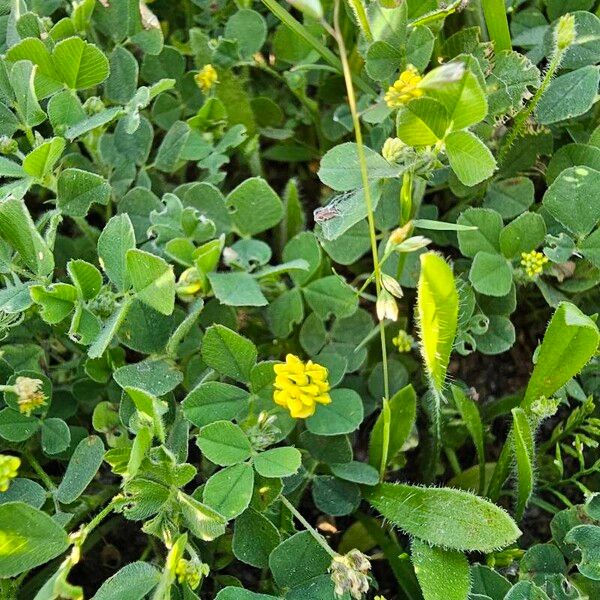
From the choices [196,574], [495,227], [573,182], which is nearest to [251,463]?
[196,574]

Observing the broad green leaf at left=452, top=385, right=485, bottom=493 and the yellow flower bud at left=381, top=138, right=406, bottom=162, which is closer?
the yellow flower bud at left=381, top=138, right=406, bottom=162

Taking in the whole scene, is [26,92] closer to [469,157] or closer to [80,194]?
[80,194]

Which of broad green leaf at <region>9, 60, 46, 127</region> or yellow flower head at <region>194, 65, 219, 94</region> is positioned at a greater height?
broad green leaf at <region>9, 60, 46, 127</region>

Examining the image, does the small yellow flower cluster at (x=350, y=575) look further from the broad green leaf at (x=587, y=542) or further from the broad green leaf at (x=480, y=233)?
the broad green leaf at (x=480, y=233)

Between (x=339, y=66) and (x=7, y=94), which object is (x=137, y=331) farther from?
(x=339, y=66)

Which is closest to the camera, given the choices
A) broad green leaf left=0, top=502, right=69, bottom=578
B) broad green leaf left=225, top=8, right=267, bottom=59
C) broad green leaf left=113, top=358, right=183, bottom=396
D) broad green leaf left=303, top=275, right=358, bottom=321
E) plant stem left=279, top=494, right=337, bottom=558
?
broad green leaf left=0, top=502, right=69, bottom=578

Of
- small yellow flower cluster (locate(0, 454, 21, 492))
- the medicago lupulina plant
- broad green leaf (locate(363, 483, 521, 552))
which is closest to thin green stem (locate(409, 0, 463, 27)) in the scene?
the medicago lupulina plant

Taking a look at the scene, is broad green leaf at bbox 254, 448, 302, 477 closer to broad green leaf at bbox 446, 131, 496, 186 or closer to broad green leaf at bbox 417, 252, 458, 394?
broad green leaf at bbox 417, 252, 458, 394
